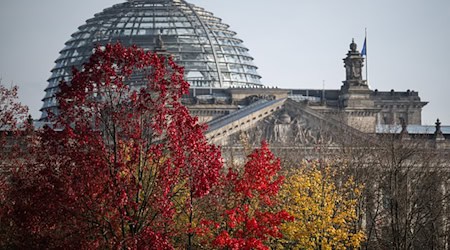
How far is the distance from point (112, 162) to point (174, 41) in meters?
98.8

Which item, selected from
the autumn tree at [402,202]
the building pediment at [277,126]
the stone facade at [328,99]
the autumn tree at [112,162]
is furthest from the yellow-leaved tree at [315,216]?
the stone facade at [328,99]

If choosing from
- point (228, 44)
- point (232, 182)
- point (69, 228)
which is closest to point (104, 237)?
point (69, 228)

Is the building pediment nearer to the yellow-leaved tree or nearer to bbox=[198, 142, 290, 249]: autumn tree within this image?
the yellow-leaved tree

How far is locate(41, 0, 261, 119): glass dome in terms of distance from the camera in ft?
468

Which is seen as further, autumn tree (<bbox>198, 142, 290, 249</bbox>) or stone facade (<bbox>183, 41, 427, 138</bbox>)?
stone facade (<bbox>183, 41, 427, 138</bbox>)

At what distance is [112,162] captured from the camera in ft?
152

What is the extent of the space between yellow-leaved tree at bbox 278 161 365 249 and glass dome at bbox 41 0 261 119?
78355 mm

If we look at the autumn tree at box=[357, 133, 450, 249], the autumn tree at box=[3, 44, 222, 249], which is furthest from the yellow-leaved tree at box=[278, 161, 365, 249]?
the autumn tree at box=[3, 44, 222, 249]

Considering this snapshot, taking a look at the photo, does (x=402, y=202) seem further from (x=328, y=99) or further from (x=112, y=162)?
(x=328, y=99)

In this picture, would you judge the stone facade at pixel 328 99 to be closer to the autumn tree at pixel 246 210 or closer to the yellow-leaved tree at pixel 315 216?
the yellow-leaved tree at pixel 315 216

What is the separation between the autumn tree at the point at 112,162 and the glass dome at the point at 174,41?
9231 centimetres

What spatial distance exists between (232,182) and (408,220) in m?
14.6

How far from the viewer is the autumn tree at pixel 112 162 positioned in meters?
45.8

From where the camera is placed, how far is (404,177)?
227 ft
